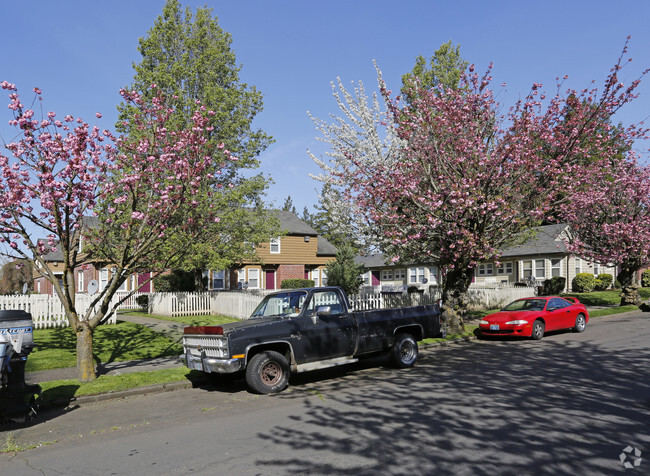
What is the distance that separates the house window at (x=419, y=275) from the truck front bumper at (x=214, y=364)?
41.3 meters

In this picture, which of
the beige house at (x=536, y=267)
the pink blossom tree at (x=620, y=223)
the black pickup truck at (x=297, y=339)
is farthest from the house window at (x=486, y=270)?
the black pickup truck at (x=297, y=339)

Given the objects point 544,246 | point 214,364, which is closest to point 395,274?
point 544,246

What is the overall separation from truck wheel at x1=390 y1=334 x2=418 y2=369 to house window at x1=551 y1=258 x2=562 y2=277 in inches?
1289

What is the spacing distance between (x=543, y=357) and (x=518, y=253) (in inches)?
1261

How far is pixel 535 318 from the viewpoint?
1541 centimetres

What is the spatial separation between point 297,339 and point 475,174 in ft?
28.2

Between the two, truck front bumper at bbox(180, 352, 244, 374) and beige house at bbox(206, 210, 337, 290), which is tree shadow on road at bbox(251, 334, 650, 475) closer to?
truck front bumper at bbox(180, 352, 244, 374)

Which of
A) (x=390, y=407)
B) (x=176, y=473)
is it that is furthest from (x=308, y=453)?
(x=390, y=407)

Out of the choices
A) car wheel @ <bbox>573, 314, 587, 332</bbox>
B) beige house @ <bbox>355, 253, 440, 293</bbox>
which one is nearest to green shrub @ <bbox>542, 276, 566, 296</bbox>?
beige house @ <bbox>355, 253, 440, 293</bbox>

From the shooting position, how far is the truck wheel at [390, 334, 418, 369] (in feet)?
34.9

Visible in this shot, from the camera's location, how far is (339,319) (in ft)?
32.1

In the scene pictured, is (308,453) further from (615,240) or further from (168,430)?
(615,240)

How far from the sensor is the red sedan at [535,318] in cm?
1533

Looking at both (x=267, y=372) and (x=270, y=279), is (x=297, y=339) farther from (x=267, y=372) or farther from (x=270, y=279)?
(x=270, y=279)
